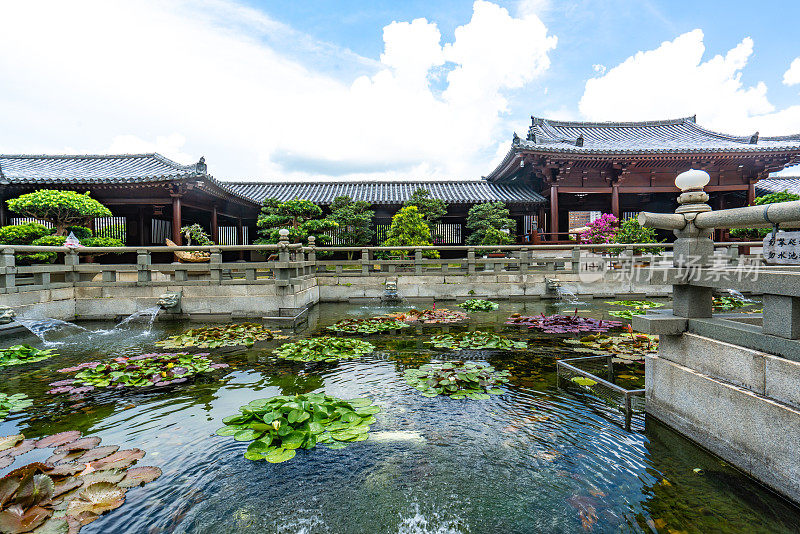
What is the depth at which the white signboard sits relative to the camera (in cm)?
293

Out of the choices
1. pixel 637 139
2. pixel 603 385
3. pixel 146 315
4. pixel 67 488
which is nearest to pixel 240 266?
pixel 146 315

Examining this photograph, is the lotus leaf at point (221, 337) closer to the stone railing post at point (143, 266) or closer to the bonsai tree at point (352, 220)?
the stone railing post at point (143, 266)

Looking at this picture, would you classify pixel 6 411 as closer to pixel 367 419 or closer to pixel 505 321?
pixel 367 419

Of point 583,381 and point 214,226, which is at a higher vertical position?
point 214,226

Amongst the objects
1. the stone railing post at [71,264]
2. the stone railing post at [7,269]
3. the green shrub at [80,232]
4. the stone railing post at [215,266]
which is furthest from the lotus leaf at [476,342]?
the green shrub at [80,232]

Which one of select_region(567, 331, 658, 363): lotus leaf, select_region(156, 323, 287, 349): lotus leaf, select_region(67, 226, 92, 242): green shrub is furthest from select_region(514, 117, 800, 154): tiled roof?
select_region(67, 226, 92, 242): green shrub

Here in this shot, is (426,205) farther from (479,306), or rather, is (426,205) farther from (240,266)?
(240,266)

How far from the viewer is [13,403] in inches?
188

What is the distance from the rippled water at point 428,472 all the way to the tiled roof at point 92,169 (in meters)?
12.8

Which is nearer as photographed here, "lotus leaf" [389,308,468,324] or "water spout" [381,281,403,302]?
"lotus leaf" [389,308,468,324]

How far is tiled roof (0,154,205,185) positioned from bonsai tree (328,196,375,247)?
6109mm

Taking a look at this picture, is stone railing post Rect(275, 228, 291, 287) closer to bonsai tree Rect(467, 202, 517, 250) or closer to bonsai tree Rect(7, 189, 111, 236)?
bonsai tree Rect(7, 189, 111, 236)

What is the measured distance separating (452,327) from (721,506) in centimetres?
712

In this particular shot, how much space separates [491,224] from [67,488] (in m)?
18.0
